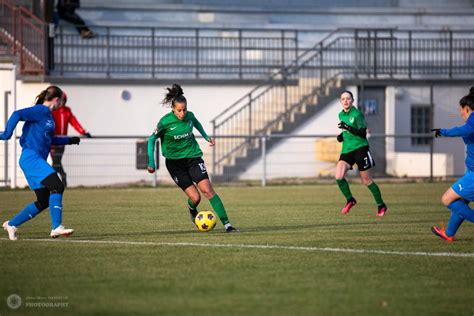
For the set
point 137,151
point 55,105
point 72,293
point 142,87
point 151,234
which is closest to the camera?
point 72,293

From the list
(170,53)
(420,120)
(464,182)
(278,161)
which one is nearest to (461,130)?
(464,182)

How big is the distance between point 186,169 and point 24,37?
1574 centimetres

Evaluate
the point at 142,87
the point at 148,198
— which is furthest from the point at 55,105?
the point at 142,87

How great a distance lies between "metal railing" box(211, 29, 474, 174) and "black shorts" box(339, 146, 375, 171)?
35.3 ft

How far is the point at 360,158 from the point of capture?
17.8m

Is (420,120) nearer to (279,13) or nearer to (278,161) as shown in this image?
(278,161)

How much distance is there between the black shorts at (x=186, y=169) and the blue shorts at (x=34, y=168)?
7.05ft

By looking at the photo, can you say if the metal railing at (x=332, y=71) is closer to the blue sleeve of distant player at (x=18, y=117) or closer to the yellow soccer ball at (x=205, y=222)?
the yellow soccer ball at (x=205, y=222)

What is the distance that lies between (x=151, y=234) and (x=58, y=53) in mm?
17260

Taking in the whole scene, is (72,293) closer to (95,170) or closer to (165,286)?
(165,286)

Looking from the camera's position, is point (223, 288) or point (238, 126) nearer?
point (223, 288)

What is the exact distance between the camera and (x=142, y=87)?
97.5ft

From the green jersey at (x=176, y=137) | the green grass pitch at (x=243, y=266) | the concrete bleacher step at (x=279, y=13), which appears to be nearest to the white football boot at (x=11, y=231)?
the green grass pitch at (x=243, y=266)

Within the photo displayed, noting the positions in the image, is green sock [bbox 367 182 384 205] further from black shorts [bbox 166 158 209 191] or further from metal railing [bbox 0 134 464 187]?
metal railing [bbox 0 134 464 187]
